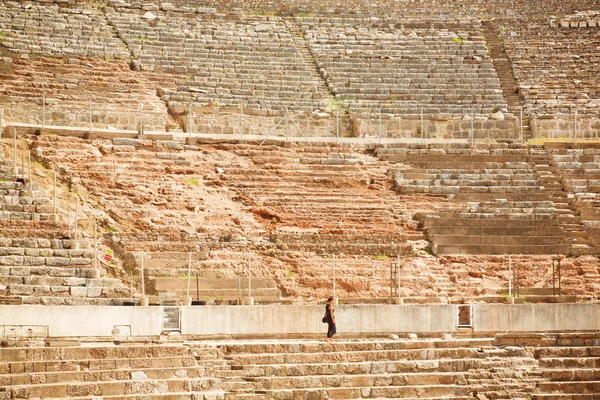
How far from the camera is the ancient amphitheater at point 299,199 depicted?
19500mm

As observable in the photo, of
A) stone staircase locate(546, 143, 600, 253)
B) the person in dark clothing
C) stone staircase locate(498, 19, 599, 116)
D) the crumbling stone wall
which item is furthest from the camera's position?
the crumbling stone wall

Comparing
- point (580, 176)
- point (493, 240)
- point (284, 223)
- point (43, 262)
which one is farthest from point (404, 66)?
point (43, 262)

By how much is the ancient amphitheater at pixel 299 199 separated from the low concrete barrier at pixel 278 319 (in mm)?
35

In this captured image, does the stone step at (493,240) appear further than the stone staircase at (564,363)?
Yes

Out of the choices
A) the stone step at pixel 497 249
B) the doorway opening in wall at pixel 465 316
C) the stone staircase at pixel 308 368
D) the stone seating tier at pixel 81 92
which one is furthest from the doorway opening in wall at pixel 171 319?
the stone seating tier at pixel 81 92

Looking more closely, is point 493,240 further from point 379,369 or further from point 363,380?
point 363,380

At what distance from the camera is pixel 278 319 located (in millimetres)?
21281

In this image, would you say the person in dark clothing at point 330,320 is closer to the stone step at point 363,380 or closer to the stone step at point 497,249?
the stone step at point 363,380

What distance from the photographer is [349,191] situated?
2755cm

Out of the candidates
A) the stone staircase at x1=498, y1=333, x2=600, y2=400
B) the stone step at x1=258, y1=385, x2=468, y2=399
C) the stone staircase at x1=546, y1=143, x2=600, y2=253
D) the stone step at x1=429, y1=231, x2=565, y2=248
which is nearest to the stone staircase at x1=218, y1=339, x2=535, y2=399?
the stone step at x1=258, y1=385, x2=468, y2=399

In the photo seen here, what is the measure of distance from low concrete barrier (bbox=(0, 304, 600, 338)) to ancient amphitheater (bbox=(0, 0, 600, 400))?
0.03m

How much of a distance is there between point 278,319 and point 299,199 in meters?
5.68

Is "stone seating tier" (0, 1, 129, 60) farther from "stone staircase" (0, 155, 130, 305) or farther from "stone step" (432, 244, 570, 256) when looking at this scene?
"stone step" (432, 244, 570, 256)

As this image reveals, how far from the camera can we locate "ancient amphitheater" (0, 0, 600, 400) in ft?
64.0
